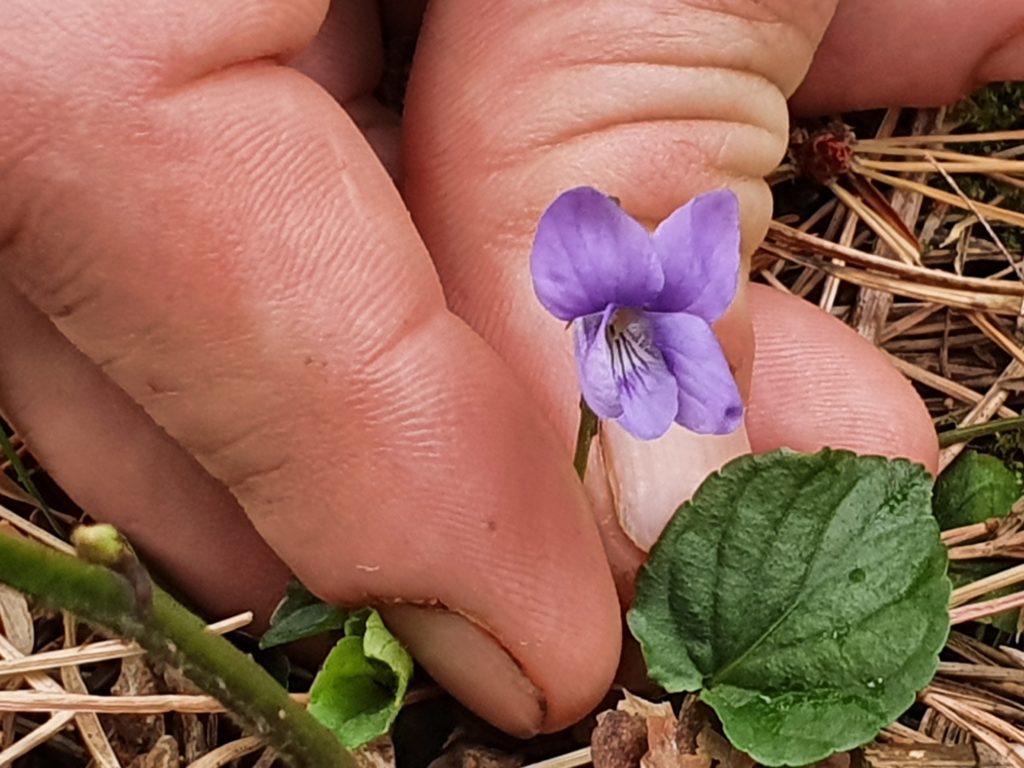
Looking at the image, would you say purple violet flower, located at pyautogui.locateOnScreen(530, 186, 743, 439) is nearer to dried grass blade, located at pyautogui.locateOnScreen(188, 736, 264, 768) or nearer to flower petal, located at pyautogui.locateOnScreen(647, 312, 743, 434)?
flower petal, located at pyautogui.locateOnScreen(647, 312, 743, 434)

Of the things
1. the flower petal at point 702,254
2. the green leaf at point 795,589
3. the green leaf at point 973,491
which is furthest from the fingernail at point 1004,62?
the flower petal at point 702,254

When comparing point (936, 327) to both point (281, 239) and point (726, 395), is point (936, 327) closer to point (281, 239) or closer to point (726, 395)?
point (726, 395)

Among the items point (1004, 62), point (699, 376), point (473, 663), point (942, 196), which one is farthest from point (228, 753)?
point (1004, 62)

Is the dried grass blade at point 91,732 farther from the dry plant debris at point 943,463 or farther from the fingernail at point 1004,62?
the fingernail at point 1004,62

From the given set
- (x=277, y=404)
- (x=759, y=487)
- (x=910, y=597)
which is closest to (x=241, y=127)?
(x=277, y=404)

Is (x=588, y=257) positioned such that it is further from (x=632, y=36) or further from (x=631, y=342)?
(x=632, y=36)

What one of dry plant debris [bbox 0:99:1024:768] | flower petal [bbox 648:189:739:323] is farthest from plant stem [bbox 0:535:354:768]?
flower petal [bbox 648:189:739:323]
